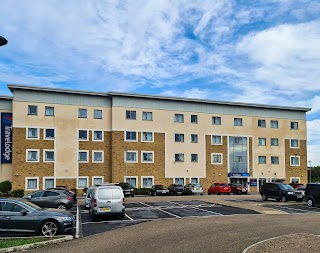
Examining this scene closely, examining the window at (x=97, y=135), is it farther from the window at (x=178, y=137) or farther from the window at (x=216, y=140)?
the window at (x=216, y=140)

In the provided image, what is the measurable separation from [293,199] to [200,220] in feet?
47.7

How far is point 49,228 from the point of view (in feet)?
45.5

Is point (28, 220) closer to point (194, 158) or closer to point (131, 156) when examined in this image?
point (131, 156)

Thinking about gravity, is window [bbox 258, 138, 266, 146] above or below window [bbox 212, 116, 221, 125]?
below

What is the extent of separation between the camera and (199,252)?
10672mm

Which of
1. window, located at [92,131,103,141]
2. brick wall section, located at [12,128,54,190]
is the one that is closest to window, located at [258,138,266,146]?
window, located at [92,131,103,141]

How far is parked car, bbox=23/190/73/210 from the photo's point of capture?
2272 centimetres

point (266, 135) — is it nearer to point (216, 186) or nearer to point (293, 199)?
point (216, 186)

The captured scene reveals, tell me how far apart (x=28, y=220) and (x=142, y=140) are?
3750cm

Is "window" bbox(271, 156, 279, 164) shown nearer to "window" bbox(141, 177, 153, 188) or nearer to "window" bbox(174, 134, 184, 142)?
"window" bbox(174, 134, 184, 142)

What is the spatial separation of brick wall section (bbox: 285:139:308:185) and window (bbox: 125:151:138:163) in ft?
79.9

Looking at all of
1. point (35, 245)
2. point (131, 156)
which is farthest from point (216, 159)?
point (35, 245)

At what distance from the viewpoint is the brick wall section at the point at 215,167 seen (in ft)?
178

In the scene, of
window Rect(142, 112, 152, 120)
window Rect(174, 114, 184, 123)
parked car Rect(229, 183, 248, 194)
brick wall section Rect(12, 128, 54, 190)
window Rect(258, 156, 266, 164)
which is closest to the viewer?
brick wall section Rect(12, 128, 54, 190)
